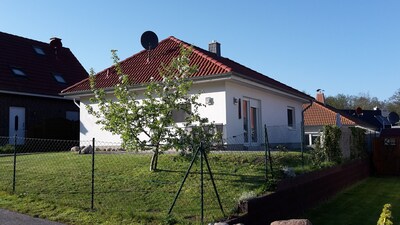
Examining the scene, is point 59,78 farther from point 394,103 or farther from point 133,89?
point 394,103

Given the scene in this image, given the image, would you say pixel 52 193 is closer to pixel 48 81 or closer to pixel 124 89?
pixel 124 89

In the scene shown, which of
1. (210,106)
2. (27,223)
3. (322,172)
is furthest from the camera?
(210,106)

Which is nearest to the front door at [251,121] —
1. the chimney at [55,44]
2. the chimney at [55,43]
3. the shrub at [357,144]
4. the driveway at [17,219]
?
the shrub at [357,144]

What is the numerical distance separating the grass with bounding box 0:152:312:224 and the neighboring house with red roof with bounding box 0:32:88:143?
1020 centimetres

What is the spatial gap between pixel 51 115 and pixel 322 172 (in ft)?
60.8

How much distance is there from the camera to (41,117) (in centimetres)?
2489

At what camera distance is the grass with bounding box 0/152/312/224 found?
7.64 metres

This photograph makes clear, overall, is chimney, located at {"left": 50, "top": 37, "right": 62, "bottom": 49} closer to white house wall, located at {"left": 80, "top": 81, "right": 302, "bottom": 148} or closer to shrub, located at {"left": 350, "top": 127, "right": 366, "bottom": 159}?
white house wall, located at {"left": 80, "top": 81, "right": 302, "bottom": 148}

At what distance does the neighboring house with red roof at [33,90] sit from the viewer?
22828 mm

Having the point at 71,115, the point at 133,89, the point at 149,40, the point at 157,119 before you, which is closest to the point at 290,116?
the point at 149,40

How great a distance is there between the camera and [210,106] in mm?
15586

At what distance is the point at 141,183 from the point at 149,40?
391 inches

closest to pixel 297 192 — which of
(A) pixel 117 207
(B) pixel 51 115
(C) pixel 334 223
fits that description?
(C) pixel 334 223

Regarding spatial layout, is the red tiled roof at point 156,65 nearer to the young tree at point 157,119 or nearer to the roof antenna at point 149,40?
the roof antenna at point 149,40
